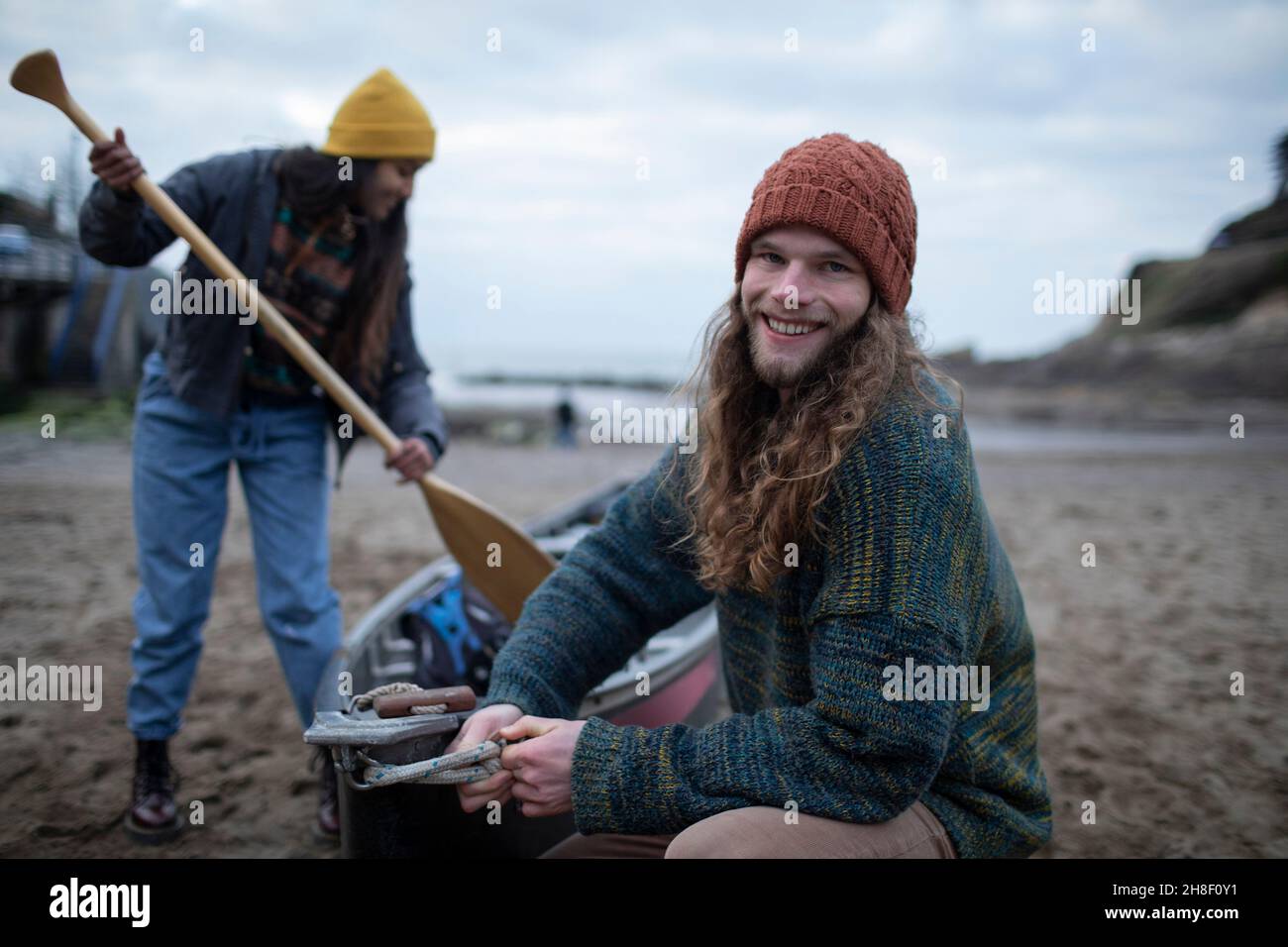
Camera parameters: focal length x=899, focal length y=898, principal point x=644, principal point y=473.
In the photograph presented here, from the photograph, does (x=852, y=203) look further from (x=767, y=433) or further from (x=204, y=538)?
(x=204, y=538)

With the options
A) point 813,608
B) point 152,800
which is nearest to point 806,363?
point 813,608

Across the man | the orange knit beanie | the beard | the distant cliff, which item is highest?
the distant cliff

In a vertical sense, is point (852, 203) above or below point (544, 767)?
above

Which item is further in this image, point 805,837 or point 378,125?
point 378,125

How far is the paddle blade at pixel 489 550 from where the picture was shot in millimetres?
3191

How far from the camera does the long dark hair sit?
2783 millimetres

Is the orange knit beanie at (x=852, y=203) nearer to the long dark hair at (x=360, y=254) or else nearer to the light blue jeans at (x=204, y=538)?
the long dark hair at (x=360, y=254)

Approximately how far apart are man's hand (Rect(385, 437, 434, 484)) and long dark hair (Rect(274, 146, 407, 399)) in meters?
0.24

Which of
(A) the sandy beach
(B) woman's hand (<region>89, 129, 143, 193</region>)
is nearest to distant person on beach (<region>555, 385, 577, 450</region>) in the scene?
(A) the sandy beach

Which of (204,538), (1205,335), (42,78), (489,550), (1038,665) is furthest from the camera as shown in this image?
(1205,335)

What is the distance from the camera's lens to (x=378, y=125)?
2.79 meters

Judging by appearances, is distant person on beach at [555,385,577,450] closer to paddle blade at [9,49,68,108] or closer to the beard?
paddle blade at [9,49,68,108]

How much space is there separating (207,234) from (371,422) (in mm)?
777

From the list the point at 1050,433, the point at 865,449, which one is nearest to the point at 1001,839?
the point at 865,449
